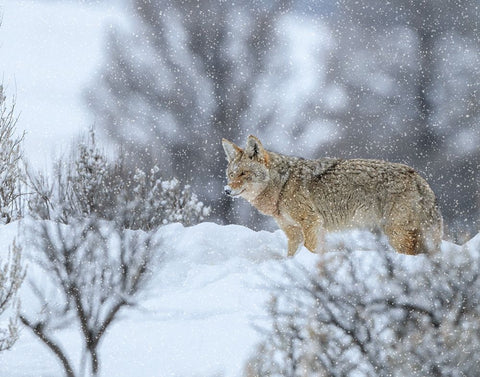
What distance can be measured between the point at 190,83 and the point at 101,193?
10.1 meters

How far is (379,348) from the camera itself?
21.5 ft

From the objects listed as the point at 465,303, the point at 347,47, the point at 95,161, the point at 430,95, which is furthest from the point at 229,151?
the point at 347,47

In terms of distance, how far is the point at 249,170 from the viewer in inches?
395

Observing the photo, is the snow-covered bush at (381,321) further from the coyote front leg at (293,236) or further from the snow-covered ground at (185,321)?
the coyote front leg at (293,236)

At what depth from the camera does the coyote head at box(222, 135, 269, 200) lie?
32.8 ft

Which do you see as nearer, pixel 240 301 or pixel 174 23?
pixel 240 301

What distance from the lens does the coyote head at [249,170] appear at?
999cm

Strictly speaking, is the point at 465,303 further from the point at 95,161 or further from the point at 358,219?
the point at 95,161

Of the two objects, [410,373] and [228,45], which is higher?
[228,45]

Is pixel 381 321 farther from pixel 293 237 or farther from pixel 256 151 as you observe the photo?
pixel 256 151

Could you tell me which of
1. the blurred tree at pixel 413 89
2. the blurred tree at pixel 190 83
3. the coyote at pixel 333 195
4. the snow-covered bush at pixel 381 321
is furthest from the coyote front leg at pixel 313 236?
the blurred tree at pixel 190 83

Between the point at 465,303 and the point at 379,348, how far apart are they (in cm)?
81

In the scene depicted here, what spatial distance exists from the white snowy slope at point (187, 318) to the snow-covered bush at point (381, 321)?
0.64m

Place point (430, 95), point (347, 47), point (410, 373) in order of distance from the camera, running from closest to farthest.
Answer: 1. point (410, 373)
2. point (430, 95)
3. point (347, 47)
